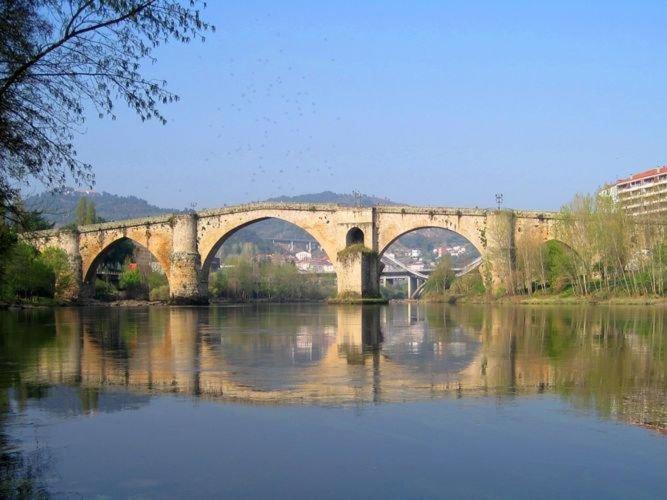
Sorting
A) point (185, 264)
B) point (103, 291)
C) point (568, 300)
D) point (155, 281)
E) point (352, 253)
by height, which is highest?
point (352, 253)

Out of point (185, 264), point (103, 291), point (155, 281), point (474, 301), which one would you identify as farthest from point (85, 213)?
point (474, 301)

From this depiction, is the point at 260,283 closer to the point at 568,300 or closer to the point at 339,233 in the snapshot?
the point at 339,233

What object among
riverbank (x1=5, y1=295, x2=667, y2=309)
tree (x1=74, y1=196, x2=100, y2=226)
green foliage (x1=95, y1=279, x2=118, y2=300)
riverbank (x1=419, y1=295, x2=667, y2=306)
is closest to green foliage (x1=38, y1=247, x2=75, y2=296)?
riverbank (x1=5, y1=295, x2=667, y2=309)

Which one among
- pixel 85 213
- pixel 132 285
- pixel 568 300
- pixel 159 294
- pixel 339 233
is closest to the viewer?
pixel 568 300

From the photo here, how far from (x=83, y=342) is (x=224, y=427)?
1498 cm

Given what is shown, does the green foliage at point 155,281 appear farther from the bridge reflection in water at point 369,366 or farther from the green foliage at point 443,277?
the bridge reflection in water at point 369,366

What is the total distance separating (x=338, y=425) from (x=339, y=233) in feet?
190

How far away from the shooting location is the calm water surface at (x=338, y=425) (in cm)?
672

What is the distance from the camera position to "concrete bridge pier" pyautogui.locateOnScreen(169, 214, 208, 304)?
230 ft

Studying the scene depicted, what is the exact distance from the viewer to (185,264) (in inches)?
2761

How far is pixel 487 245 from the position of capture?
6344 centimetres

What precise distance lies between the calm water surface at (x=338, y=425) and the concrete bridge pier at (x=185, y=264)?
53020 millimetres

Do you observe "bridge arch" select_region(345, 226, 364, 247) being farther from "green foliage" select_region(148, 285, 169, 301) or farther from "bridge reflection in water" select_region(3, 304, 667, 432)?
"bridge reflection in water" select_region(3, 304, 667, 432)

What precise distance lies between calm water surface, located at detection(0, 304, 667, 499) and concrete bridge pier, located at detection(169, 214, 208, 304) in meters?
53.0
